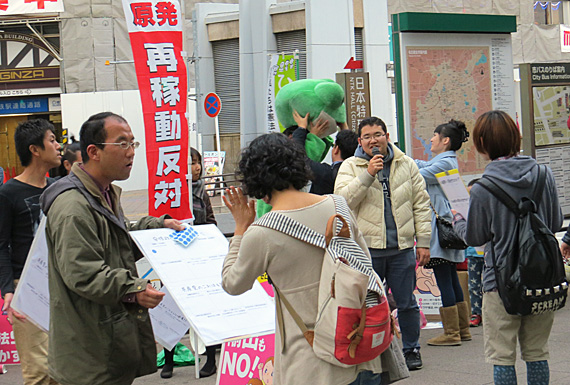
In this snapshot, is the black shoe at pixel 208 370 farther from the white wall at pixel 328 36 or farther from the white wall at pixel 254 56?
the white wall at pixel 254 56

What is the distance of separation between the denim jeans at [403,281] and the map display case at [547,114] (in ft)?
13.9

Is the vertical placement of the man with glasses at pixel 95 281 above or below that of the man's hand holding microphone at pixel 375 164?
below

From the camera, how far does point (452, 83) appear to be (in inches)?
344

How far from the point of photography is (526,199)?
4.30 m

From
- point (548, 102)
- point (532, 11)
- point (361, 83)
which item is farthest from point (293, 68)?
point (532, 11)

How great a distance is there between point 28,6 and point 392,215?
24933 millimetres

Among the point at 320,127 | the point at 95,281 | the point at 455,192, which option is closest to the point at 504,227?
the point at 455,192

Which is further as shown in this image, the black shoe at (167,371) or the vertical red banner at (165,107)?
the vertical red banner at (165,107)

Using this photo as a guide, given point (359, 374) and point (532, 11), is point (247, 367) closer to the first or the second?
point (359, 374)

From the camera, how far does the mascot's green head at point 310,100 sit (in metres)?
5.68

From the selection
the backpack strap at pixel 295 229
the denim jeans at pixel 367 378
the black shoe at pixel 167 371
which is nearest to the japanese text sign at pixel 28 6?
the black shoe at pixel 167 371

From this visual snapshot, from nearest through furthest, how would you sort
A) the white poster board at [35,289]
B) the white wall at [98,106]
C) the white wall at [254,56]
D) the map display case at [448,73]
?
the white poster board at [35,289], the map display case at [448,73], the white wall at [254,56], the white wall at [98,106]

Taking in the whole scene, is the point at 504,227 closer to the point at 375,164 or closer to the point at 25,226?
the point at 375,164

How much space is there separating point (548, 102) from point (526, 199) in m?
5.97
